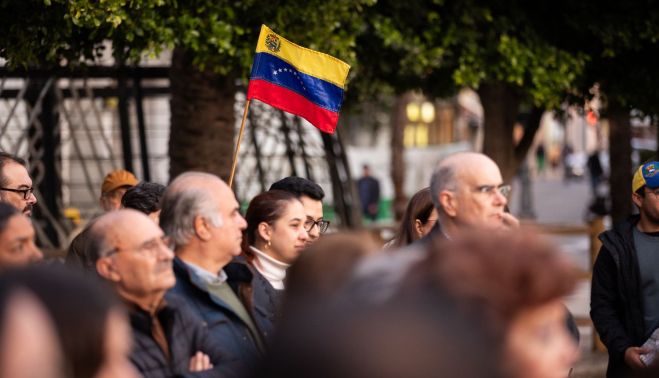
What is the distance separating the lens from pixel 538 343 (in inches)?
103

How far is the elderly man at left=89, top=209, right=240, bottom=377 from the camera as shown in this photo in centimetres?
424

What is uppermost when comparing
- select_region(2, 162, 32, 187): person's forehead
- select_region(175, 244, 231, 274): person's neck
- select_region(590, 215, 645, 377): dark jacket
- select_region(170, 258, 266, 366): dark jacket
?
select_region(2, 162, 32, 187): person's forehead

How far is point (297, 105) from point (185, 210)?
3.45 meters

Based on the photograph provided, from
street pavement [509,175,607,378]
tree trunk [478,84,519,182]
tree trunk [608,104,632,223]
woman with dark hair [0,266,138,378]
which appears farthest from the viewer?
tree trunk [608,104,632,223]

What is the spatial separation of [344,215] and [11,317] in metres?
14.2

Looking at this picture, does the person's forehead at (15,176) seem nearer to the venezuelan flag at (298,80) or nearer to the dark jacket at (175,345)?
the venezuelan flag at (298,80)

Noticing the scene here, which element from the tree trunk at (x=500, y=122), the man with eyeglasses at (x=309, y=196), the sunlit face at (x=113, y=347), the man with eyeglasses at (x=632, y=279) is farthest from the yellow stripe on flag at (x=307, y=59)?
the tree trunk at (x=500, y=122)

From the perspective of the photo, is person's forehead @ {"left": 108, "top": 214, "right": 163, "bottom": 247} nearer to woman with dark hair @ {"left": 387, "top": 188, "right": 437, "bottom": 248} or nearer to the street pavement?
the street pavement

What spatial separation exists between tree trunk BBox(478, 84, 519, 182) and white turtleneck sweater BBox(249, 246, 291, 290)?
9143 mm

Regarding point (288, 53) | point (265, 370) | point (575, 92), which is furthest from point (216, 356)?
point (575, 92)

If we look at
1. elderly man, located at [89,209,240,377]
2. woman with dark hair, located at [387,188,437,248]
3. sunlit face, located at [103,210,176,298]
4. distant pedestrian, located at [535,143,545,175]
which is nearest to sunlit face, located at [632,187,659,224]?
woman with dark hair, located at [387,188,437,248]

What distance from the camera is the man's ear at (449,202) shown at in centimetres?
509

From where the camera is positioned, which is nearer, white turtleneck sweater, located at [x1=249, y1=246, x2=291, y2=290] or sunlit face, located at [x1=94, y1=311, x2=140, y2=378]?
sunlit face, located at [x1=94, y1=311, x2=140, y2=378]

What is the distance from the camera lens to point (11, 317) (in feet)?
7.78
